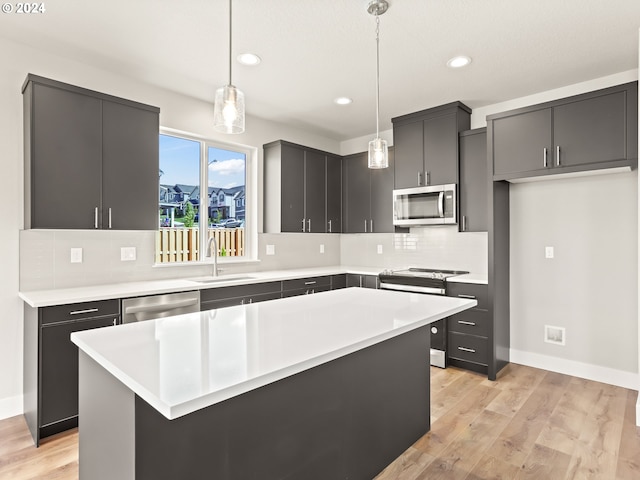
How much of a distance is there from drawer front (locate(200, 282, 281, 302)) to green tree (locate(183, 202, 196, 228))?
93cm

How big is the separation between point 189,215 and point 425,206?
2.46m

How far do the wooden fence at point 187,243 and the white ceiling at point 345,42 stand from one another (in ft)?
4.44

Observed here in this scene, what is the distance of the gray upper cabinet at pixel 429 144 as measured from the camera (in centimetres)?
395

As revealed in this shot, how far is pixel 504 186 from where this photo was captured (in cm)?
377

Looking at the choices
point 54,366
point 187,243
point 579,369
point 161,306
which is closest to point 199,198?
point 187,243

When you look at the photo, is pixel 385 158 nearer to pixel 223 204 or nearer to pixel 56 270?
pixel 223 204

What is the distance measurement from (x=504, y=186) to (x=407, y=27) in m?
1.94

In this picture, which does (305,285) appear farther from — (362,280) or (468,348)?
(468,348)

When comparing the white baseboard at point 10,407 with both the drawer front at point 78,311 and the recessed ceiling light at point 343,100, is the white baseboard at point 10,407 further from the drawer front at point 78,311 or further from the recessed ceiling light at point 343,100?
the recessed ceiling light at point 343,100

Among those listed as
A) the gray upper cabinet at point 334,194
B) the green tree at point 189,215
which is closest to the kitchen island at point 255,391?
the green tree at point 189,215

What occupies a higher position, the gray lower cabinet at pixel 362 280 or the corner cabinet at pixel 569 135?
the corner cabinet at pixel 569 135

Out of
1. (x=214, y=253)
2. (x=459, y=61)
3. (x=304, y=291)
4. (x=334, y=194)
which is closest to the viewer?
(x=459, y=61)

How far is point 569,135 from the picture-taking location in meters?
3.15

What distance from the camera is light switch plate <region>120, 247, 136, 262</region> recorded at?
3.30 meters
